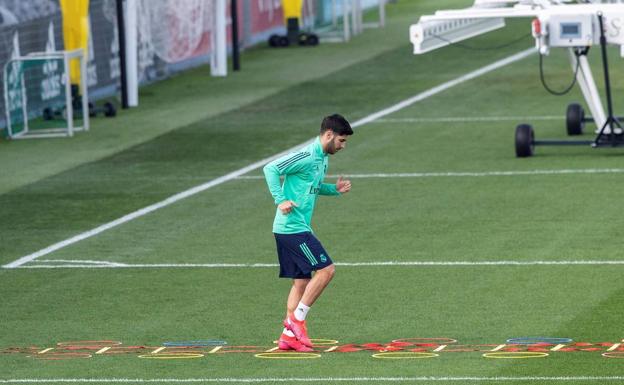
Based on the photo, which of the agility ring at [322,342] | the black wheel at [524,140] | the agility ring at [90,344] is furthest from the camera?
the black wheel at [524,140]

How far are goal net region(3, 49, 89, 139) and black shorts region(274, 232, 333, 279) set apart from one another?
48.0 feet

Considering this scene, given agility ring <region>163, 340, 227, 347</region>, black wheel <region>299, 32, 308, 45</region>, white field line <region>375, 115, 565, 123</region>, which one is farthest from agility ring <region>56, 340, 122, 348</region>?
black wheel <region>299, 32, 308, 45</region>

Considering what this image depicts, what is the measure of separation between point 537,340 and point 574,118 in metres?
12.3

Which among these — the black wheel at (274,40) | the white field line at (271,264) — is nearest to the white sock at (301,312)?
the white field line at (271,264)

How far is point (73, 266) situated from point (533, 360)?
6.19 metres

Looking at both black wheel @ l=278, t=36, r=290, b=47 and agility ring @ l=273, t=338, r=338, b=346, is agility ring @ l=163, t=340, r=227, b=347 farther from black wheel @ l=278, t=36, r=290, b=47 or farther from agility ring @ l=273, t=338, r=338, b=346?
black wheel @ l=278, t=36, r=290, b=47

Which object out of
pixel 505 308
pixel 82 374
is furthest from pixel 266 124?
pixel 82 374

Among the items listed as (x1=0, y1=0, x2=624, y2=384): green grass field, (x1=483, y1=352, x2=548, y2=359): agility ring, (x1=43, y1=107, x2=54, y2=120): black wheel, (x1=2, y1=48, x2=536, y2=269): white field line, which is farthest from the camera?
(x1=43, y1=107, x2=54, y2=120): black wheel

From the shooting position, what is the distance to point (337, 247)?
56.1ft

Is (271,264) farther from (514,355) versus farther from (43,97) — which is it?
(43,97)

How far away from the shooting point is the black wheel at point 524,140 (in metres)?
22.5

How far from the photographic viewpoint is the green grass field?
39.7 feet

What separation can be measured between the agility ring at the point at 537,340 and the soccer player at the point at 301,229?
1463 mm

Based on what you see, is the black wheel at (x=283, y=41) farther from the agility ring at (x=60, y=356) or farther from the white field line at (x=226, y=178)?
the agility ring at (x=60, y=356)
